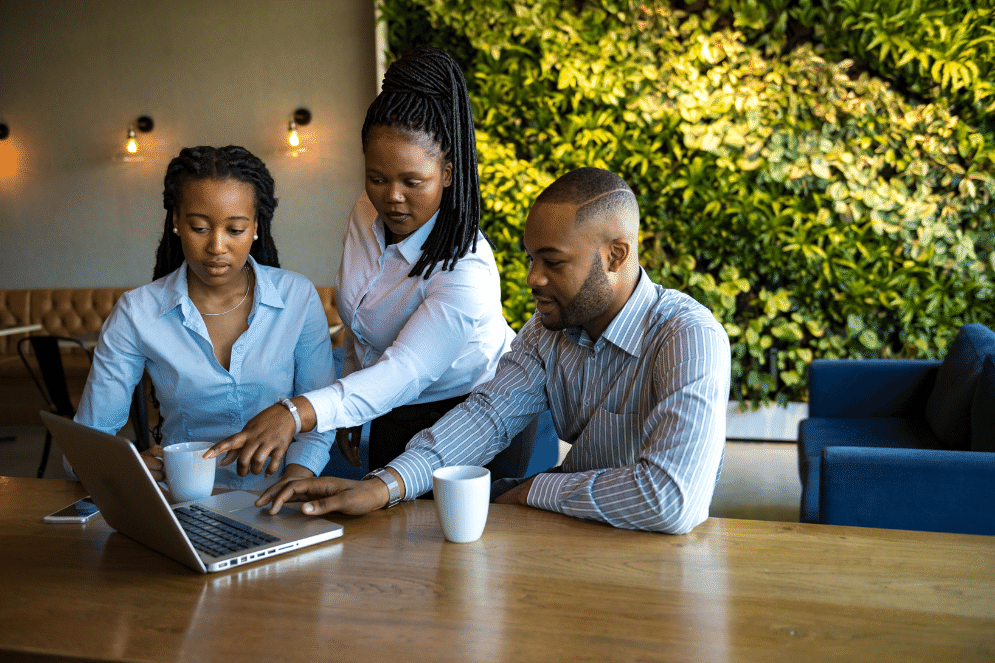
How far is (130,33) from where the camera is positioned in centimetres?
530

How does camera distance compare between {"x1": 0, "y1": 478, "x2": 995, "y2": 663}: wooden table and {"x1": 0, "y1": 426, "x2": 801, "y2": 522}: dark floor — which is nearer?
{"x1": 0, "y1": 478, "x2": 995, "y2": 663}: wooden table

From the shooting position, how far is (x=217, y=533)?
107cm

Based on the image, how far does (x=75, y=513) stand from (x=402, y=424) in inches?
27.4

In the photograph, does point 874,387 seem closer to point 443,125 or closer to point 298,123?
point 443,125

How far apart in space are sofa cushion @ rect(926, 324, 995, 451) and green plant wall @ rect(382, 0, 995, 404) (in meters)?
1.09

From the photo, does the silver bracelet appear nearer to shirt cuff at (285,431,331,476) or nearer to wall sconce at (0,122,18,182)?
shirt cuff at (285,431,331,476)

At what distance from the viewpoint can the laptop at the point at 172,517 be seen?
926 mm

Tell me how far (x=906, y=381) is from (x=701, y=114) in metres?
1.72

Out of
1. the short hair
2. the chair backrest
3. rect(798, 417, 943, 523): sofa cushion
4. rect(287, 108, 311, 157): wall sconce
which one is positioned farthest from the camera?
rect(287, 108, 311, 157): wall sconce

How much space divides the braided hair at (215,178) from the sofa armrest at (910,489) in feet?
4.99

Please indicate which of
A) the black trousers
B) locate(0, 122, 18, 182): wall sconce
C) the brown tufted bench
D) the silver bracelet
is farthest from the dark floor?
the silver bracelet

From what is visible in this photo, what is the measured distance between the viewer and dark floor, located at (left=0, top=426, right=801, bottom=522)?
127 inches

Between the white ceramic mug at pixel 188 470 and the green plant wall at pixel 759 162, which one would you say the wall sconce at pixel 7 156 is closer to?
the green plant wall at pixel 759 162

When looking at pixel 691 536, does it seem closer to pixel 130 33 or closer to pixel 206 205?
pixel 206 205
